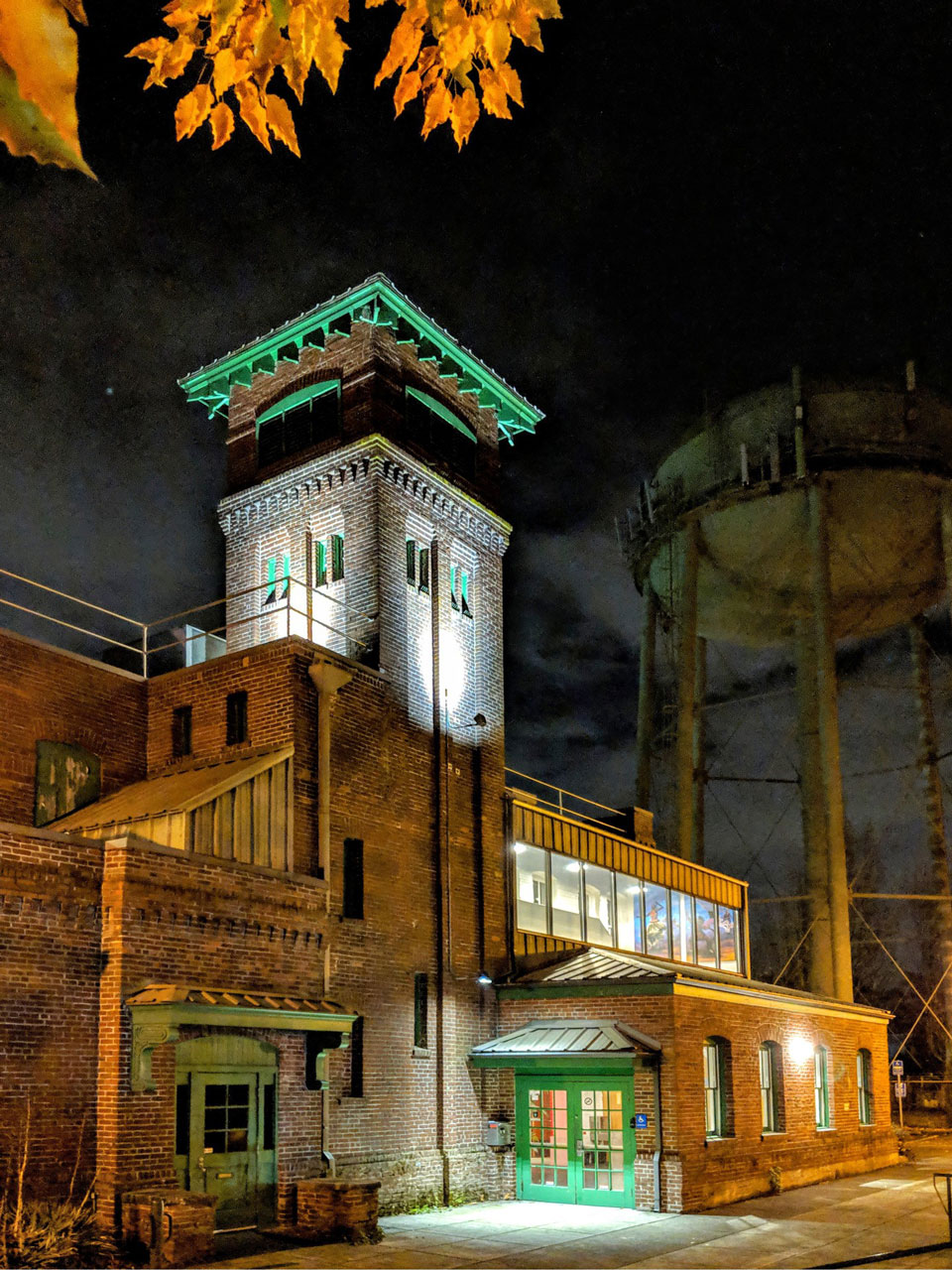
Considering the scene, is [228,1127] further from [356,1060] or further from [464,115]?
[464,115]

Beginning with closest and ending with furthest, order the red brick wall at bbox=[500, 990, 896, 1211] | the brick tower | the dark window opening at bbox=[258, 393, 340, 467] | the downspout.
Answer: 1. the downspout
2. the red brick wall at bbox=[500, 990, 896, 1211]
3. the brick tower
4. the dark window opening at bbox=[258, 393, 340, 467]

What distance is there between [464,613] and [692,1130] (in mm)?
10756

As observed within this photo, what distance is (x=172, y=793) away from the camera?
63.3 ft

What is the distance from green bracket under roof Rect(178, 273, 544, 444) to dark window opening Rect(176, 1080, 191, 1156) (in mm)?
15201

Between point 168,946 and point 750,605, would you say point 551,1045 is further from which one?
point 750,605

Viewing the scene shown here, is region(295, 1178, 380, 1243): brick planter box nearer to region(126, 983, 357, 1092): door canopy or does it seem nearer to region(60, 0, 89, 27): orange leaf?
region(126, 983, 357, 1092): door canopy

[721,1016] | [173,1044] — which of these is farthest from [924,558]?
[173,1044]

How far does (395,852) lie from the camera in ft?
72.1

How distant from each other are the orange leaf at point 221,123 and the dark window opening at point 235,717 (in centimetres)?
1683

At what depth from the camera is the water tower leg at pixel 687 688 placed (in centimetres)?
3412

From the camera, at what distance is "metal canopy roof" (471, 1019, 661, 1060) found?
20484mm

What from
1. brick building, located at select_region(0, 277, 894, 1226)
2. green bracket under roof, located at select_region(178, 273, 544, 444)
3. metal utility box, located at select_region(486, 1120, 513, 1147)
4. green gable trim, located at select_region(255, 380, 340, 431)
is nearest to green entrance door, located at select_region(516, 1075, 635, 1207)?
brick building, located at select_region(0, 277, 894, 1226)

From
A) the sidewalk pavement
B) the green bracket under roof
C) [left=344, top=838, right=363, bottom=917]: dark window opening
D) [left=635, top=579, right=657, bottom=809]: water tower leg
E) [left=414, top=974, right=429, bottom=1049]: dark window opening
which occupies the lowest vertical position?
the sidewalk pavement

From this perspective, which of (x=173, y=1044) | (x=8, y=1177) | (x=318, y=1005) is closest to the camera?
(x=8, y=1177)
